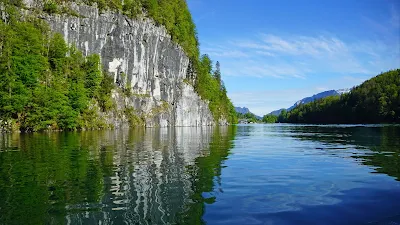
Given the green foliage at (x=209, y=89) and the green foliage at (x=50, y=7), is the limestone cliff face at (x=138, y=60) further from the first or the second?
the green foliage at (x=209, y=89)

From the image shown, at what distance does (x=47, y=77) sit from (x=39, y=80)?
1869 mm

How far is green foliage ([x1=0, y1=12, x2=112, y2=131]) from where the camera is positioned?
48.3m

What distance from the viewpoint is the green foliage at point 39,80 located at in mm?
48344

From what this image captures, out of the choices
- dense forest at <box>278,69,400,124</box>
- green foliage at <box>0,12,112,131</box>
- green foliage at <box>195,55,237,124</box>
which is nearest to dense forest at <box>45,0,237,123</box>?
green foliage at <box>195,55,237,124</box>

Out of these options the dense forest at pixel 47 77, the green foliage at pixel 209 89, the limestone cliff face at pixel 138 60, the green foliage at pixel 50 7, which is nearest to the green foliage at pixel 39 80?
the dense forest at pixel 47 77

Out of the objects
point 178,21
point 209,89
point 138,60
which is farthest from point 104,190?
point 209,89

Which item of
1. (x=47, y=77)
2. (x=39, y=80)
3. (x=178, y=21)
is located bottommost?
(x=39, y=80)

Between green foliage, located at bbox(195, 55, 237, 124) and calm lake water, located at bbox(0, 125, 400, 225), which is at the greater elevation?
green foliage, located at bbox(195, 55, 237, 124)

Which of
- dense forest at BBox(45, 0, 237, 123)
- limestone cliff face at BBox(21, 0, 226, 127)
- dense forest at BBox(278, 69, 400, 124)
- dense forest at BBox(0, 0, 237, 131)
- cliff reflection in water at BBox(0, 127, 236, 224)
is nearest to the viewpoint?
cliff reflection in water at BBox(0, 127, 236, 224)

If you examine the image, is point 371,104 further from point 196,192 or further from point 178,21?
point 196,192

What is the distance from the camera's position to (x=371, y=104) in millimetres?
152250

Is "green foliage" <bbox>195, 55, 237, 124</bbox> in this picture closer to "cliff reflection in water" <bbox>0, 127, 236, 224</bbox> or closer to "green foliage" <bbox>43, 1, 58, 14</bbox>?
"green foliage" <bbox>43, 1, 58, 14</bbox>

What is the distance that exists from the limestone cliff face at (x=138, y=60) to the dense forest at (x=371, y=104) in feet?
280

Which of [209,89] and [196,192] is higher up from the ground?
[209,89]
